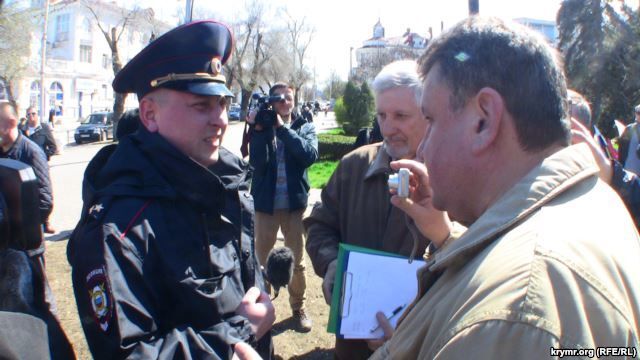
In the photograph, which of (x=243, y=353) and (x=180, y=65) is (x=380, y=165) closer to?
(x=180, y=65)

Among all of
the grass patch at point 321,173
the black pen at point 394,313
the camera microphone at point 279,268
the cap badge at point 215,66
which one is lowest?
the grass patch at point 321,173

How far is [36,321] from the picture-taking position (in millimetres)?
1336

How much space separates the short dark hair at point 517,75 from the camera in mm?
1190

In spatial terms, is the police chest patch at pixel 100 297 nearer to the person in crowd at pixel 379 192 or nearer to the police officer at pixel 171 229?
the police officer at pixel 171 229

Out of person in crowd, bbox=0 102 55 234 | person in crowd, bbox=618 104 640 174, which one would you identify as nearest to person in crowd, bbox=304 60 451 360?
person in crowd, bbox=0 102 55 234

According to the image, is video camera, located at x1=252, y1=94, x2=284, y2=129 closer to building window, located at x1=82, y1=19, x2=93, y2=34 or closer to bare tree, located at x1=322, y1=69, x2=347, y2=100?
building window, located at x1=82, y1=19, x2=93, y2=34

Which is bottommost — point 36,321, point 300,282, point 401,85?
point 300,282

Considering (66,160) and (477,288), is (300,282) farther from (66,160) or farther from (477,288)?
(66,160)

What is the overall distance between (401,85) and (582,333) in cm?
181

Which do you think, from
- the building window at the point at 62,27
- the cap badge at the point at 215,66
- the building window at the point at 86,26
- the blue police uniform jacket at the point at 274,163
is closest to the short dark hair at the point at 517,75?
the cap badge at the point at 215,66

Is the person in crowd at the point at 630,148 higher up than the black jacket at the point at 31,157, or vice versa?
the person in crowd at the point at 630,148

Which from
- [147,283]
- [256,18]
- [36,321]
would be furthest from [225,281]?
[256,18]

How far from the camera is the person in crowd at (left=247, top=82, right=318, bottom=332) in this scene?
492 cm

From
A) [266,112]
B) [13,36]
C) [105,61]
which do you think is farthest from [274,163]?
[105,61]
